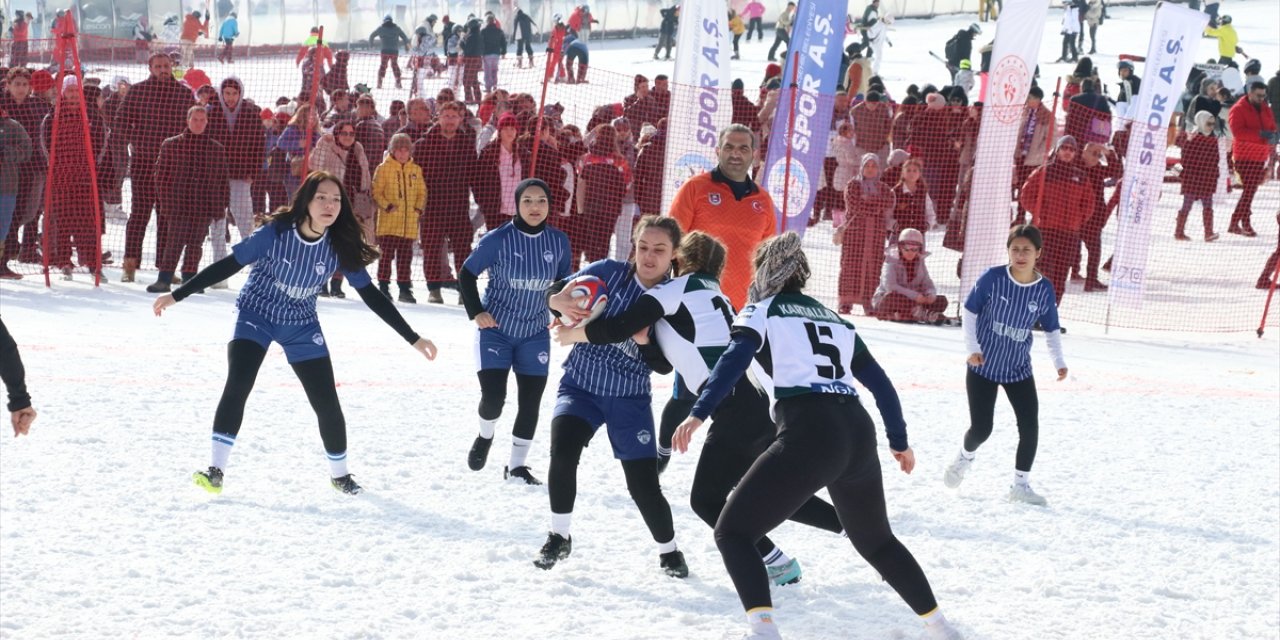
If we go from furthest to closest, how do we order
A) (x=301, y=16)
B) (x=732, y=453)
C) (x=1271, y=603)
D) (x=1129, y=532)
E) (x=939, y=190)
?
(x=301, y=16) < (x=939, y=190) < (x=1129, y=532) < (x=1271, y=603) < (x=732, y=453)

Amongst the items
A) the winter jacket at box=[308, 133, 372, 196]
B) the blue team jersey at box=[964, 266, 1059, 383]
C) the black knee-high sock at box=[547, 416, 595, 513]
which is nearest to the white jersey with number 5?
the black knee-high sock at box=[547, 416, 595, 513]

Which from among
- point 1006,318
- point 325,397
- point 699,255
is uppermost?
point 699,255

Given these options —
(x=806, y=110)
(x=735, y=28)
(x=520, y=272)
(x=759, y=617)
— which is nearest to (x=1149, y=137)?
(x=806, y=110)

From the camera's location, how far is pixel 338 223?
6789mm

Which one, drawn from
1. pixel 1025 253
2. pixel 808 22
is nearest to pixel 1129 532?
pixel 1025 253

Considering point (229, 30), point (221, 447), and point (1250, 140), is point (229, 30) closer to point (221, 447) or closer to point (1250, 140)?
point (1250, 140)

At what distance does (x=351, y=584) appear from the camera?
18.6 ft

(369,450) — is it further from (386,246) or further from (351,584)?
(386,246)

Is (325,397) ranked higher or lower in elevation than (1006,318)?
lower

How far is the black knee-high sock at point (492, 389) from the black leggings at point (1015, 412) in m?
2.29

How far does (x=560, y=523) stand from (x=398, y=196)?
7317mm

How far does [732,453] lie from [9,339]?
8.35 feet

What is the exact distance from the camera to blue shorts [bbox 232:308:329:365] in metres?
6.77

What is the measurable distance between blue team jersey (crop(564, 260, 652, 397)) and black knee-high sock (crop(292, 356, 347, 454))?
1.57 metres
